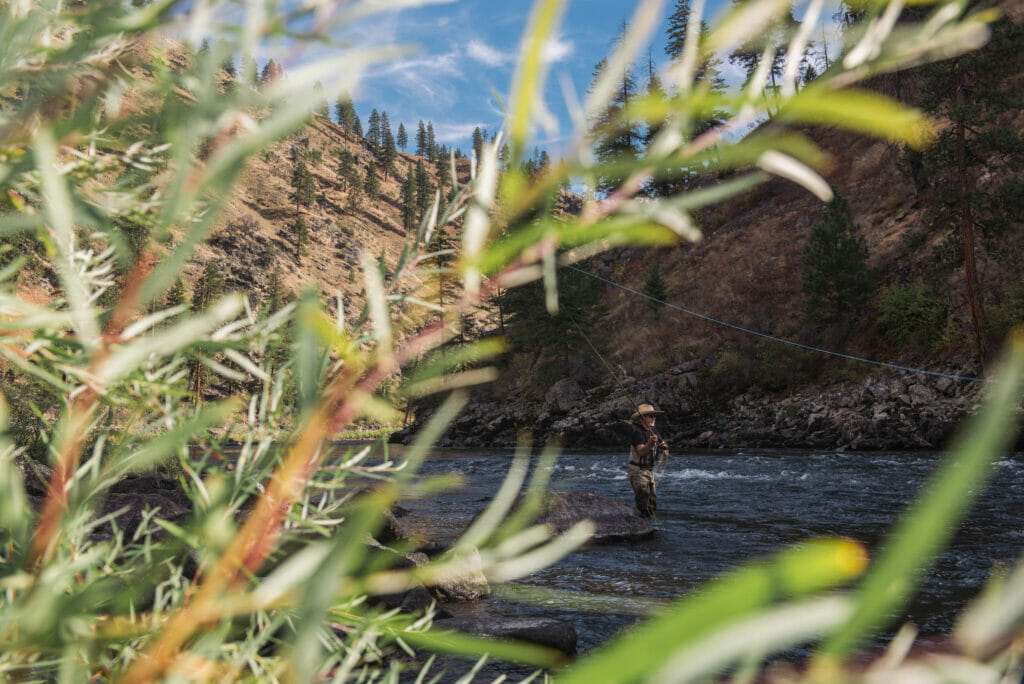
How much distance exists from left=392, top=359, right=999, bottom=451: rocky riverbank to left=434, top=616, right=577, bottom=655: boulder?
10201mm

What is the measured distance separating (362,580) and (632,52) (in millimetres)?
526

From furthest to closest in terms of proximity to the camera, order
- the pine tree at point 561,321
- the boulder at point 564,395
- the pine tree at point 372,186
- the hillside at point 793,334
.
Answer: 1. the pine tree at point 372,186
2. the pine tree at point 561,321
3. the boulder at point 564,395
4. the hillside at point 793,334

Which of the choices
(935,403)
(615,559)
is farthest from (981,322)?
(615,559)

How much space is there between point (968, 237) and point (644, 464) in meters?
14.5

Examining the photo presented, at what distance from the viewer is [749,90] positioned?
0.45 metres

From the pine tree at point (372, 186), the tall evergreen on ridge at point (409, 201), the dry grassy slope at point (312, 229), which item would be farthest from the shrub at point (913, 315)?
the pine tree at point (372, 186)

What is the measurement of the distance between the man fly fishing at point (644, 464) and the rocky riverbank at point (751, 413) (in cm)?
471

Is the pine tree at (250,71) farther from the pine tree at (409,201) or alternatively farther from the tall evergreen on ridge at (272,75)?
the pine tree at (409,201)

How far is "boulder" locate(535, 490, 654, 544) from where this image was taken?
31.7ft

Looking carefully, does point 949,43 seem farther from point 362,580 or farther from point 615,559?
point 615,559

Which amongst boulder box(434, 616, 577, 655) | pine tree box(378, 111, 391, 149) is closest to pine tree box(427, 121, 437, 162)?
pine tree box(378, 111, 391, 149)

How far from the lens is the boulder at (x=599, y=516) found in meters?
9.66

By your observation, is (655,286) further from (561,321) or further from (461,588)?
(461,588)

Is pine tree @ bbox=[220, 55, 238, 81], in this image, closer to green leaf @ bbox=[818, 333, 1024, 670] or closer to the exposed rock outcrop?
green leaf @ bbox=[818, 333, 1024, 670]
